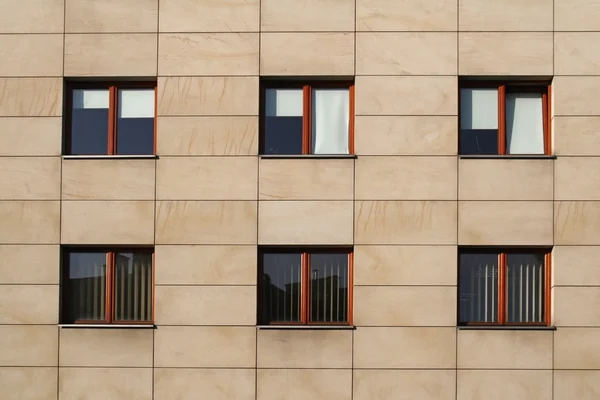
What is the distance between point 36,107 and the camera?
16094mm

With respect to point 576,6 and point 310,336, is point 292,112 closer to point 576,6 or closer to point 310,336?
point 310,336

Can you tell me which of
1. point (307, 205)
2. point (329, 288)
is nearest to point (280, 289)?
point (329, 288)

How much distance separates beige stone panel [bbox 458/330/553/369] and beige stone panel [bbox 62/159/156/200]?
7.39m

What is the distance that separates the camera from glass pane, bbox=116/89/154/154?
1637 centimetres

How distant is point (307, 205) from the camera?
15.7 m

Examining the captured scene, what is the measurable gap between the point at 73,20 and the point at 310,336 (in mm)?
8501

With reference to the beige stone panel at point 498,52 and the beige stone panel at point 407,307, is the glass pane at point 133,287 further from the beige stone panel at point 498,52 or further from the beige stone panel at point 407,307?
the beige stone panel at point 498,52

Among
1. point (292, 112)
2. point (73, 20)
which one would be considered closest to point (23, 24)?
point (73, 20)

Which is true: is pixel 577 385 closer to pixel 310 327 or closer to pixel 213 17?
pixel 310 327

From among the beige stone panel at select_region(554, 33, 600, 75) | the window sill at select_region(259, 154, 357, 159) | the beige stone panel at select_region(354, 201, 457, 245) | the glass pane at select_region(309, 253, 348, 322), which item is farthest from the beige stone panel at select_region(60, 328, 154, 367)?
the beige stone panel at select_region(554, 33, 600, 75)

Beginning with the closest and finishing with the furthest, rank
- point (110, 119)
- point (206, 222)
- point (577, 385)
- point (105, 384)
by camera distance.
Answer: point (577, 385) < point (105, 384) < point (206, 222) < point (110, 119)

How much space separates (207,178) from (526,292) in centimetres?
723

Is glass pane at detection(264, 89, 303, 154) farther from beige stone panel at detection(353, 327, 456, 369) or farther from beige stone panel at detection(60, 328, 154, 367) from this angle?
beige stone panel at detection(60, 328, 154, 367)

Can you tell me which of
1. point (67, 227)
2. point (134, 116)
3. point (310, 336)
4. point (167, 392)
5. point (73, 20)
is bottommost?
point (167, 392)
